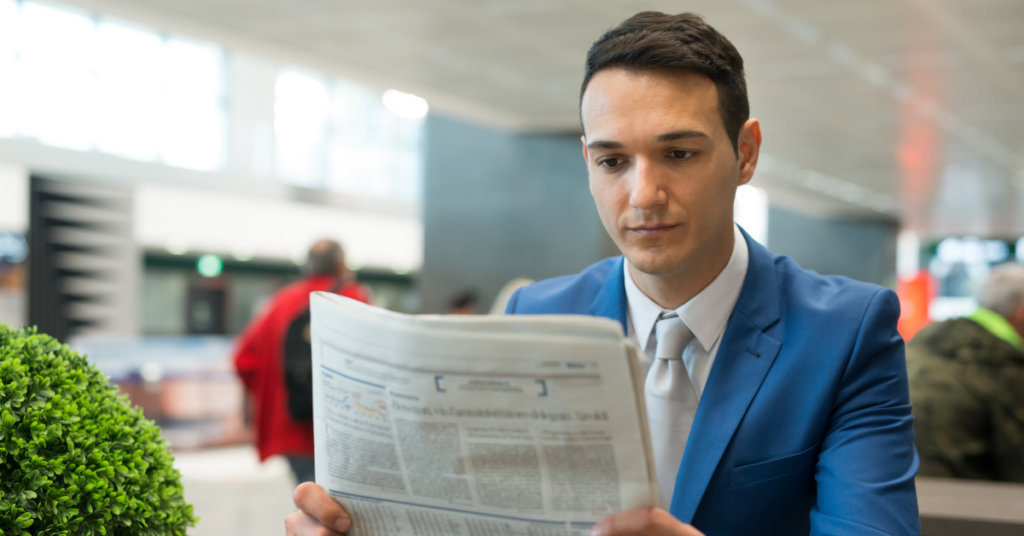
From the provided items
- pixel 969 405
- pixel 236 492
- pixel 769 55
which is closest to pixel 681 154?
pixel 969 405

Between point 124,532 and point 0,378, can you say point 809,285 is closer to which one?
point 124,532

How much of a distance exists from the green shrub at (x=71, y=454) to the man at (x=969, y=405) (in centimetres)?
247

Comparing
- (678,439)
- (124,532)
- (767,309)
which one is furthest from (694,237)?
(124,532)

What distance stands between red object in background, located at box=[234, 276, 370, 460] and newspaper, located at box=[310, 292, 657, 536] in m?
3.62

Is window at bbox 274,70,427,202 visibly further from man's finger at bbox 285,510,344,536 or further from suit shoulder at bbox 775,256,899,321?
man's finger at bbox 285,510,344,536

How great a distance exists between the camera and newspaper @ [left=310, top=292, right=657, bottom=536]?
1017 millimetres

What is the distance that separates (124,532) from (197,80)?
42.8 ft

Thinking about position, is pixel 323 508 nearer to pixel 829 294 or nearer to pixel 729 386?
pixel 729 386

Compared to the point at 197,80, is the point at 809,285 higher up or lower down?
lower down

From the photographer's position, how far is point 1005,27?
648 cm

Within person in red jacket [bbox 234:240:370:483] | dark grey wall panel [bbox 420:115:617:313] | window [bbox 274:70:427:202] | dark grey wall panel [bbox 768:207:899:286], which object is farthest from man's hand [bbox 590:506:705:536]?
dark grey wall panel [bbox 768:207:899:286]

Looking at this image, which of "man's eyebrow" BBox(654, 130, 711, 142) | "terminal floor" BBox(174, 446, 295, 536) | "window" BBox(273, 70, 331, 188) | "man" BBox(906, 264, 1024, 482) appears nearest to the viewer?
"man's eyebrow" BBox(654, 130, 711, 142)

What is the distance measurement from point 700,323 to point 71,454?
0.98 m

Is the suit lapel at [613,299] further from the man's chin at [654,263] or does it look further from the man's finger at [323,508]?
the man's finger at [323,508]
